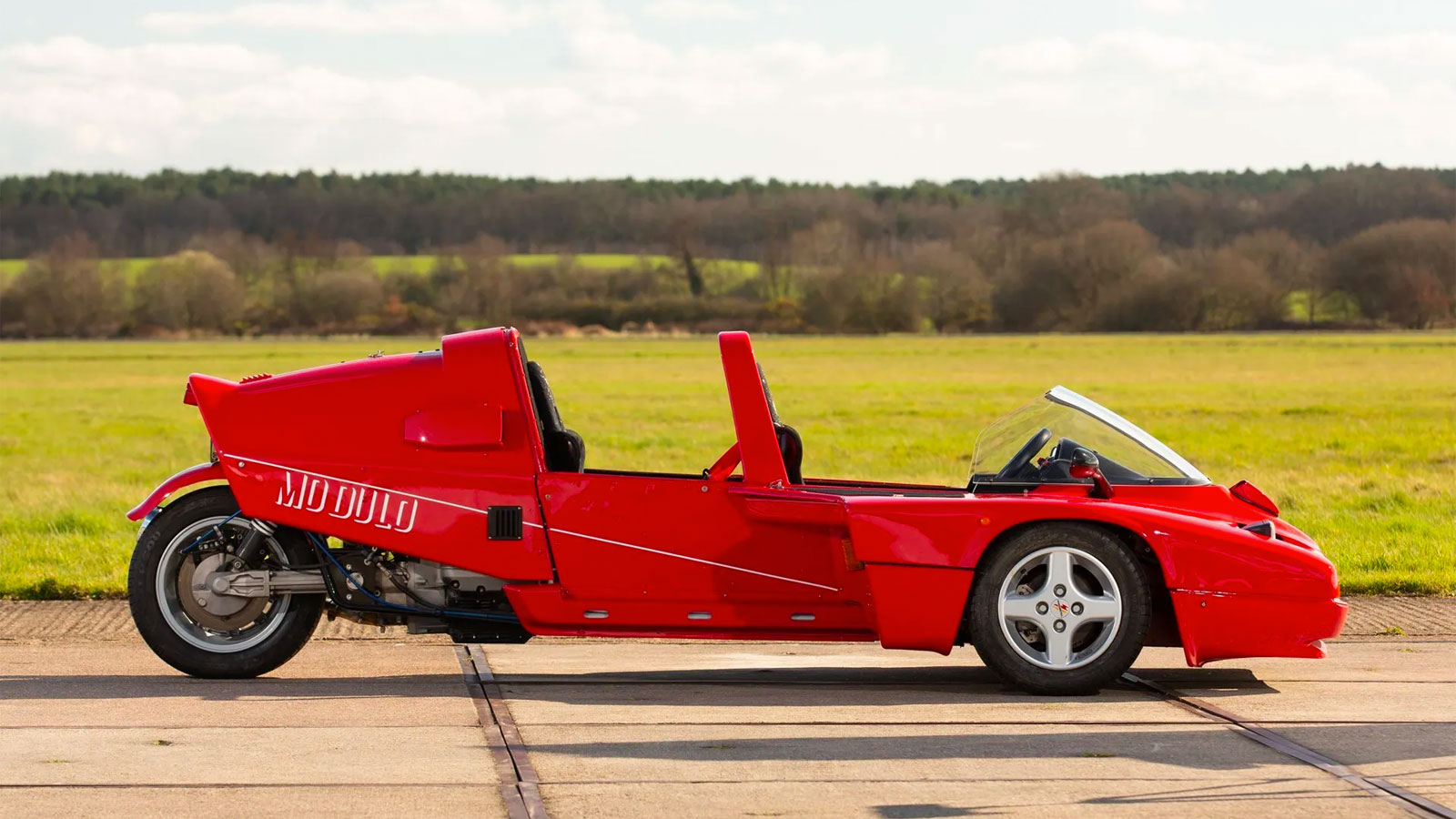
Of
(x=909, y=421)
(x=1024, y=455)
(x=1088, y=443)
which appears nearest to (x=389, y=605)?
(x=1024, y=455)

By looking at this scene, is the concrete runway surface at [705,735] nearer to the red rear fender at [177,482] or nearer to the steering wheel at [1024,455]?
the red rear fender at [177,482]

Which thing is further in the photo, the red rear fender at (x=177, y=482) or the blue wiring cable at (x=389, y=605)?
the red rear fender at (x=177, y=482)

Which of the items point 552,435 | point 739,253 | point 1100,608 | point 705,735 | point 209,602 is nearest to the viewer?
point 705,735

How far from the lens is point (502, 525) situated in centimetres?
695

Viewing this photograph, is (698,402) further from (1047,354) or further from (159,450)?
(1047,354)

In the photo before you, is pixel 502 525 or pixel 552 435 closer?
pixel 502 525

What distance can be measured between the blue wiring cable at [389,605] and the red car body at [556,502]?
114 mm

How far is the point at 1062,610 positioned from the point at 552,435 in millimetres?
2298

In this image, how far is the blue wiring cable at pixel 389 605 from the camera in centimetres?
704

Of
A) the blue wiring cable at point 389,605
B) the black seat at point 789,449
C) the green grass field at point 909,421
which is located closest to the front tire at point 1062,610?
the black seat at point 789,449

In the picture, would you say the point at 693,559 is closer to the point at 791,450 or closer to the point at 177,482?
the point at 791,450

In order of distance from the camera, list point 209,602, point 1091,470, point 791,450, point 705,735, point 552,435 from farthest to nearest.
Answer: point 791,450 → point 552,435 → point 209,602 → point 1091,470 → point 705,735

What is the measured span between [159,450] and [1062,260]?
8912 cm

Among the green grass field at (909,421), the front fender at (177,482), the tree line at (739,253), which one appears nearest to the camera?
the front fender at (177,482)
